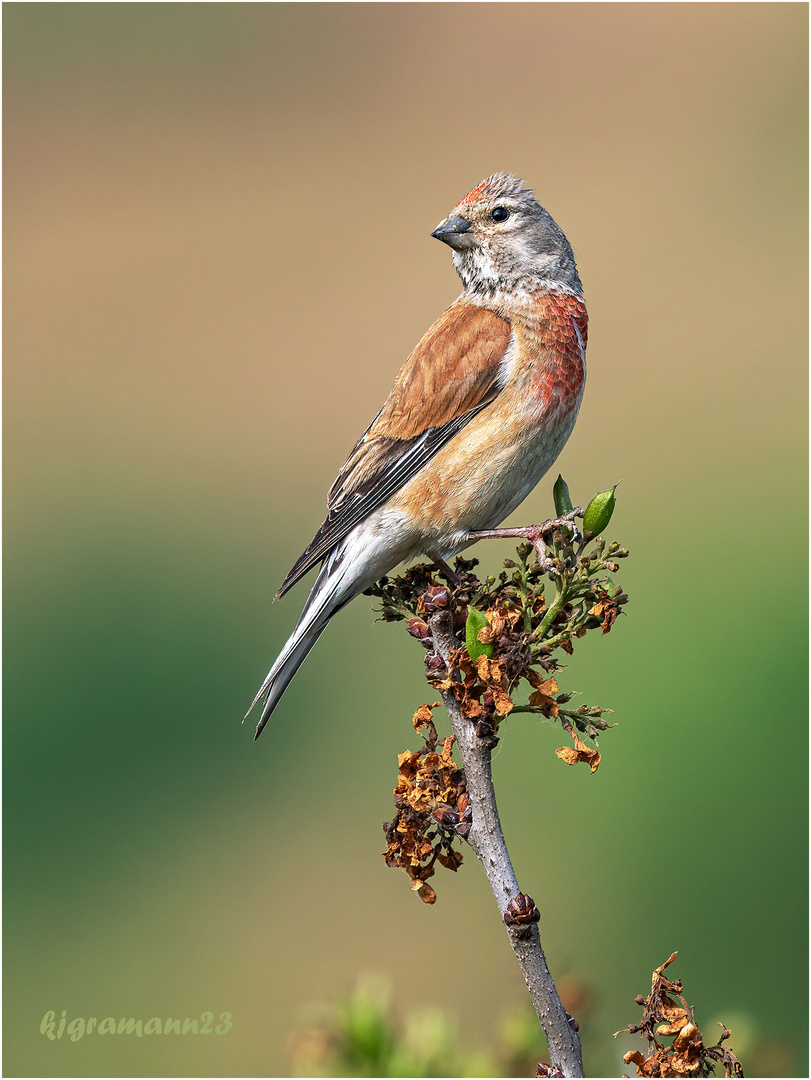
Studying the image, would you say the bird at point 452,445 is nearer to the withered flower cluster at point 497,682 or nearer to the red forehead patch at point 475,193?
the red forehead patch at point 475,193

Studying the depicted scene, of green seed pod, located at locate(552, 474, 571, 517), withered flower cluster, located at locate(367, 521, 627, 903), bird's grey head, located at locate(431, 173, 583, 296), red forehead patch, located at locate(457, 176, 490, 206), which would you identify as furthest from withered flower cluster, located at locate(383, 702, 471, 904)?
red forehead patch, located at locate(457, 176, 490, 206)

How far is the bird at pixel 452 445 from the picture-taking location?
84.7 inches

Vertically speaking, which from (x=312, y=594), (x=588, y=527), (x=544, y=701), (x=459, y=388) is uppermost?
(x=459, y=388)

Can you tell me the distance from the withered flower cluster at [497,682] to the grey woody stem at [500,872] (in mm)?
19

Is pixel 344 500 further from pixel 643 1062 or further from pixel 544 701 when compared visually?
pixel 643 1062

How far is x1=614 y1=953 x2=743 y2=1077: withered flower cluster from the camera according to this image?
114cm

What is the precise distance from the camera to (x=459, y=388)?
2.22 metres

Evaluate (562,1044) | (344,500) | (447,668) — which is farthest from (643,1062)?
(344,500)

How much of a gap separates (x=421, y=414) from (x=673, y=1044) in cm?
143

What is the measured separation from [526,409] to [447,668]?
→ 3.08 feet

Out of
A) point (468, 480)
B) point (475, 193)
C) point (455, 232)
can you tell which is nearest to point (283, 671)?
point (468, 480)

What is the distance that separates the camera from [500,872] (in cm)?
123

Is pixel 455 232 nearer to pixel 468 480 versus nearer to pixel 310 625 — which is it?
pixel 468 480

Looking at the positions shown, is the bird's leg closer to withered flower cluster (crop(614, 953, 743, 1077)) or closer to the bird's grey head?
withered flower cluster (crop(614, 953, 743, 1077))
